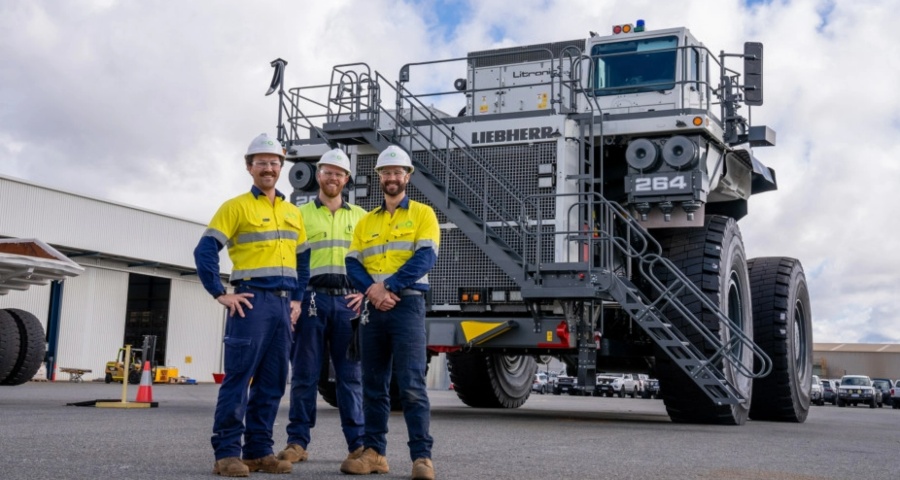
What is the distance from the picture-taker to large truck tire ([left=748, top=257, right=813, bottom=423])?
43.4 feet

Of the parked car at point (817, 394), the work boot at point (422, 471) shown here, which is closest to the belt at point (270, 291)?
the work boot at point (422, 471)

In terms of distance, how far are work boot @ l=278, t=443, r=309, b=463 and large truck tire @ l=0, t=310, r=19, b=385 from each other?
9309mm

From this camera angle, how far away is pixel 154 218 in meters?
38.8

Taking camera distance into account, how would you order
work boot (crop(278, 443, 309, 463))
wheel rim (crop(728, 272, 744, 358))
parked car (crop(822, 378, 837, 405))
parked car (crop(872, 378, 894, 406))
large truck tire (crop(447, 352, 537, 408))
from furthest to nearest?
1. parked car (crop(822, 378, 837, 405))
2. parked car (crop(872, 378, 894, 406))
3. large truck tire (crop(447, 352, 537, 408))
4. wheel rim (crop(728, 272, 744, 358))
5. work boot (crop(278, 443, 309, 463))

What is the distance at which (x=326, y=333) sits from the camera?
6859 millimetres

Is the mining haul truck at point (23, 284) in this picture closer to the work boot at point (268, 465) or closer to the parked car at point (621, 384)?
the work boot at point (268, 465)

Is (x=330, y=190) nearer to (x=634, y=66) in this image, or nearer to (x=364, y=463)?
(x=364, y=463)

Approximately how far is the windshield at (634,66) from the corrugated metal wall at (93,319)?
2678cm

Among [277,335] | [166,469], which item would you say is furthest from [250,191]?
[166,469]

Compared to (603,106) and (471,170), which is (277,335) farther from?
(603,106)

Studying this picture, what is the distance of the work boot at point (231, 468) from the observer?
5.55 metres

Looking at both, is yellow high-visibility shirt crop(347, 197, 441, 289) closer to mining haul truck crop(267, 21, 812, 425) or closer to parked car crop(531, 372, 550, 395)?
mining haul truck crop(267, 21, 812, 425)

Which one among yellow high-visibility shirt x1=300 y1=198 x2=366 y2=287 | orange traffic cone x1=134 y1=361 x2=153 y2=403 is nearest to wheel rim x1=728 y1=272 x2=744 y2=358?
yellow high-visibility shirt x1=300 y1=198 x2=366 y2=287

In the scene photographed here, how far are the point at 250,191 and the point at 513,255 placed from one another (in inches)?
209
